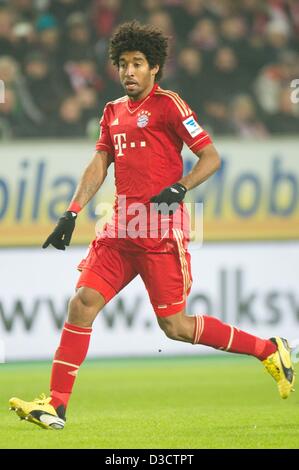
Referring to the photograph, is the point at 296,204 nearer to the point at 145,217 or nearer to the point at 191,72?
the point at 191,72

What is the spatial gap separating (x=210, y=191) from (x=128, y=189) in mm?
4220

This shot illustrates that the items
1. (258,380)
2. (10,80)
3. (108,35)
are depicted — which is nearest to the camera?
(258,380)

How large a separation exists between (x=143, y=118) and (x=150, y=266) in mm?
840

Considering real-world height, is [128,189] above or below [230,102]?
below

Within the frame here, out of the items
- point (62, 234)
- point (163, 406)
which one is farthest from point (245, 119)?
point (62, 234)

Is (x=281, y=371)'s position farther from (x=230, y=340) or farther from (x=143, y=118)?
(x=143, y=118)

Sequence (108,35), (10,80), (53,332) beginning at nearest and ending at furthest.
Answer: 1. (53,332)
2. (10,80)
3. (108,35)

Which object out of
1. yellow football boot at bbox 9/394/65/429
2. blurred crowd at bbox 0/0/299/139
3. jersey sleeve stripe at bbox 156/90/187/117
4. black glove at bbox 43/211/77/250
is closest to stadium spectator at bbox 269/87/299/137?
blurred crowd at bbox 0/0/299/139

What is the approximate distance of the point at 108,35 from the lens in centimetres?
1243

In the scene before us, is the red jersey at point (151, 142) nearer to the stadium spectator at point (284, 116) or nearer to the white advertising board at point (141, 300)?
the white advertising board at point (141, 300)

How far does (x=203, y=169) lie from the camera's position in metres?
6.83

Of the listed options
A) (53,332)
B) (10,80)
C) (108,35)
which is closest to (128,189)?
(53,332)

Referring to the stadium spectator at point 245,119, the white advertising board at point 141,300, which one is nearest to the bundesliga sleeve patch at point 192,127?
the white advertising board at point 141,300

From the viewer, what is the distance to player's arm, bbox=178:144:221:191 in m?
6.76
